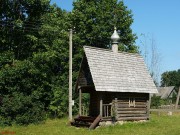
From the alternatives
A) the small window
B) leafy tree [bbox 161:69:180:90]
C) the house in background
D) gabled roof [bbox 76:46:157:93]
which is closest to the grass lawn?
the house in background

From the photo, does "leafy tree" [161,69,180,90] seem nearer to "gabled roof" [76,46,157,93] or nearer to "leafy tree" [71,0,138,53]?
"leafy tree" [71,0,138,53]

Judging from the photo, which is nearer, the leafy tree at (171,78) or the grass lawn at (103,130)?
the grass lawn at (103,130)

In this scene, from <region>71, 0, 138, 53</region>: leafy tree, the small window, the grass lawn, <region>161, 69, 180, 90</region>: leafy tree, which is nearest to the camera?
the grass lawn

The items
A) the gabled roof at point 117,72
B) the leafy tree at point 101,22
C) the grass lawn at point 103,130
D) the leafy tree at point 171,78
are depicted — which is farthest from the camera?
the leafy tree at point 171,78

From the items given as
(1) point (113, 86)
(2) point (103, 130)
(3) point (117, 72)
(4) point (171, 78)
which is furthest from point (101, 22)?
(4) point (171, 78)

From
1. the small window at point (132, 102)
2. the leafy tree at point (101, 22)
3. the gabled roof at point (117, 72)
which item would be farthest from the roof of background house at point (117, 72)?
the leafy tree at point (101, 22)

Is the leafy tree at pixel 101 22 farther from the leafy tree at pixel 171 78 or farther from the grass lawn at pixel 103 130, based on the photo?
the leafy tree at pixel 171 78

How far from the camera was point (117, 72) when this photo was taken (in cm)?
2753

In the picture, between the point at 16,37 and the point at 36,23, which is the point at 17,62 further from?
the point at 36,23

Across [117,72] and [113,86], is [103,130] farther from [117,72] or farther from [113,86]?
[117,72]

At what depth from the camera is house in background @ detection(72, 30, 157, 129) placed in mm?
25859

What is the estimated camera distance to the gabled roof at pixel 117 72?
25797mm

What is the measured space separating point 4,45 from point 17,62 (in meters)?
2.53

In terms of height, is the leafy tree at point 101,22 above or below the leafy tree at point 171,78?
above
